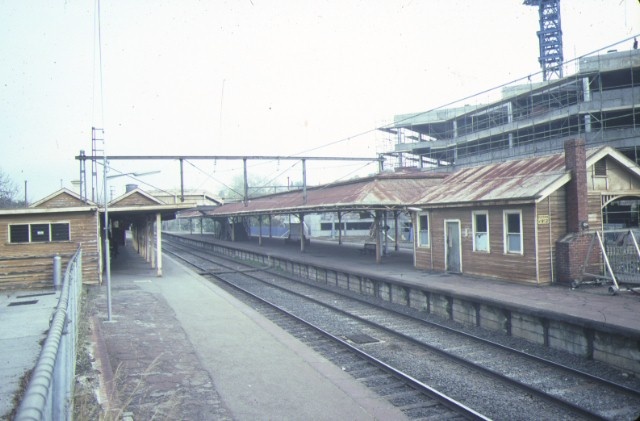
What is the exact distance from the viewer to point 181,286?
19328mm

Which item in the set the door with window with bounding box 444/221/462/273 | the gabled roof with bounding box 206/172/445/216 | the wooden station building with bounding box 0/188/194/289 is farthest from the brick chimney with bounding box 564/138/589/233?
the wooden station building with bounding box 0/188/194/289

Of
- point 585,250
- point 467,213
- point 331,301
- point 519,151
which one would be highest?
point 519,151

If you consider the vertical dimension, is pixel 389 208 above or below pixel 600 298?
above

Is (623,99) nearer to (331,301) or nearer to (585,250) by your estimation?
(585,250)

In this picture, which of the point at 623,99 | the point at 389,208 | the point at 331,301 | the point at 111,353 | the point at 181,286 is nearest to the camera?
the point at 111,353

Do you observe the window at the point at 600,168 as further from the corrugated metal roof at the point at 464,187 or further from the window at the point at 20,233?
the window at the point at 20,233

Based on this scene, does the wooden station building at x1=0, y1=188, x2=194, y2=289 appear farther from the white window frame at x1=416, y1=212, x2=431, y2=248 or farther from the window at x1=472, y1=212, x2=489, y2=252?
the window at x1=472, y1=212, x2=489, y2=252

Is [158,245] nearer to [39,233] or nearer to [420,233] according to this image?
[39,233]

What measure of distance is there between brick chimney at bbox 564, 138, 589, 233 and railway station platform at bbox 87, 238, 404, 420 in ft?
31.0

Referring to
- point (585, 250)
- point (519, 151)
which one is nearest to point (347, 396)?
point (585, 250)

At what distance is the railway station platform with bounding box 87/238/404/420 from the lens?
6836mm

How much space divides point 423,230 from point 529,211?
597cm

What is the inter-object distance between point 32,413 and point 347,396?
605 centimetres

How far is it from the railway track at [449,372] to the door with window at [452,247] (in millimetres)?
4454
